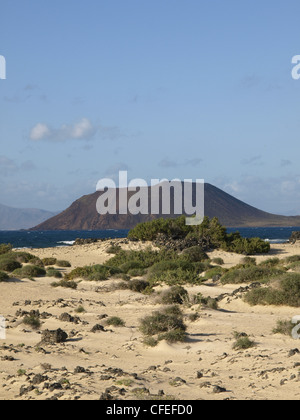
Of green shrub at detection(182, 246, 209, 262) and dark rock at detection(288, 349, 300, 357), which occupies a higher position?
green shrub at detection(182, 246, 209, 262)

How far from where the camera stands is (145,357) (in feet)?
36.7

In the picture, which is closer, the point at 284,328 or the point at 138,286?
the point at 284,328

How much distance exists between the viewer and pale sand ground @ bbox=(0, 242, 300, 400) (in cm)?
829

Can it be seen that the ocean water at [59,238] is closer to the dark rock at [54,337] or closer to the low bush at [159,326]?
the dark rock at [54,337]

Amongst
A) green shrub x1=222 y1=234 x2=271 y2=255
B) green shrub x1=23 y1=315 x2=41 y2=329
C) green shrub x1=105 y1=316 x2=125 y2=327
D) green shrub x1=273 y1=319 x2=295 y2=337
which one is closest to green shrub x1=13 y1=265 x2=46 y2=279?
green shrub x1=23 y1=315 x2=41 y2=329

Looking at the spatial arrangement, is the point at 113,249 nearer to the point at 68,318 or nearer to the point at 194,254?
the point at 194,254

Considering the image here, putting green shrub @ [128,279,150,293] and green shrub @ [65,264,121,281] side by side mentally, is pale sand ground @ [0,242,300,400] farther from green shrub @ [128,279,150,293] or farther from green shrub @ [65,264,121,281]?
green shrub @ [65,264,121,281]

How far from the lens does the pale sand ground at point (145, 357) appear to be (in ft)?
27.2

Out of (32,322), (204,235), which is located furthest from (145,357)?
(204,235)

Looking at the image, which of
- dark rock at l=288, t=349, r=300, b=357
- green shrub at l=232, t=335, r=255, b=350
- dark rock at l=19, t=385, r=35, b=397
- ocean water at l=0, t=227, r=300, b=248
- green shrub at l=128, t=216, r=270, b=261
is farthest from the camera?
ocean water at l=0, t=227, r=300, b=248

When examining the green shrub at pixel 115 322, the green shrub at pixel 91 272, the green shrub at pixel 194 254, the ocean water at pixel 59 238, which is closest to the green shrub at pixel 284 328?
the green shrub at pixel 115 322

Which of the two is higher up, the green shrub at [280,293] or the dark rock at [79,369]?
the green shrub at [280,293]

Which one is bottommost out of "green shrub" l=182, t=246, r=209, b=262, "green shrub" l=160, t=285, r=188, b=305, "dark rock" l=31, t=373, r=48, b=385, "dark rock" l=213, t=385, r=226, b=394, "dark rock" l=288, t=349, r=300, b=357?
"dark rock" l=31, t=373, r=48, b=385
